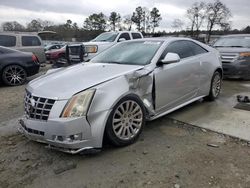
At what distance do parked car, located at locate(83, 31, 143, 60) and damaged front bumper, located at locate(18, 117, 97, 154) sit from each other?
7.35 metres

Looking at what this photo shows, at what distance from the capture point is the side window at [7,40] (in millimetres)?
Result: 10903

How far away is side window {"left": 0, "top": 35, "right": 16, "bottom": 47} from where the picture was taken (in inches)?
429

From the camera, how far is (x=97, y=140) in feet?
11.0

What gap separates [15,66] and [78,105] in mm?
6309

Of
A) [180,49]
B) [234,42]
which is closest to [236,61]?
[234,42]

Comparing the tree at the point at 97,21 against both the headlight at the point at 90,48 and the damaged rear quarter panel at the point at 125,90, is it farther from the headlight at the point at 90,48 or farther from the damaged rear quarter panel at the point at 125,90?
the damaged rear quarter panel at the point at 125,90

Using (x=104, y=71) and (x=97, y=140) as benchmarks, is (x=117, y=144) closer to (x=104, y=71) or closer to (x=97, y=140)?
(x=97, y=140)

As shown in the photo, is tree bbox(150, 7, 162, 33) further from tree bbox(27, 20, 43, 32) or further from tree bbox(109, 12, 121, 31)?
tree bbox(27, 20, 43, 32)

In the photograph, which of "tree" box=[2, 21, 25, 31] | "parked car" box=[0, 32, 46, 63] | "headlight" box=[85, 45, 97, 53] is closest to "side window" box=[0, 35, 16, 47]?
"parked car" box=[0, 32, 46, 63]

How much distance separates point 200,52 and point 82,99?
3.23 meters

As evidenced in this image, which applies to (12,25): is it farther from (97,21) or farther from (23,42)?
(23,42)

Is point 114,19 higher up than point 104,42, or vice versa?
point 114,19

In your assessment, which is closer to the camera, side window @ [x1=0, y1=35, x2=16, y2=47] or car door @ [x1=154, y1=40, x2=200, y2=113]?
car door @ [x1=154, y1=40, x2=200, y2=113]

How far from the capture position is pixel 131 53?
4734mm
